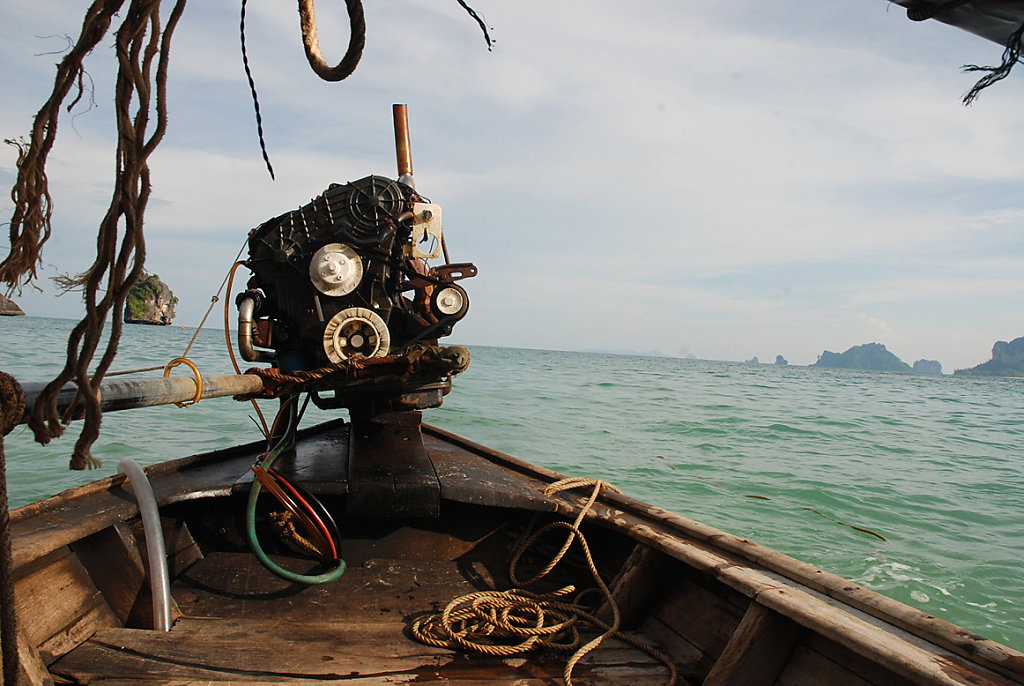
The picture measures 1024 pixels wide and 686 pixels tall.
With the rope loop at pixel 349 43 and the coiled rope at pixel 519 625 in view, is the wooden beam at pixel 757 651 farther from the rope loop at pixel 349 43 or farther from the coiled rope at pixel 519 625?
the rope loop at pixel 349 43

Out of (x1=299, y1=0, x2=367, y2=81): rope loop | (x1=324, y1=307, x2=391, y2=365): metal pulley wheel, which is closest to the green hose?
(x1=324, y1=307, x2=391, y2=365): metal pulley wheel

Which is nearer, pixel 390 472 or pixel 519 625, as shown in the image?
pixel 519 625

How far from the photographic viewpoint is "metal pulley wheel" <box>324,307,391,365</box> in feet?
11.0

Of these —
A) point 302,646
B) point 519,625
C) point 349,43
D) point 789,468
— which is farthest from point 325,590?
point 789,468

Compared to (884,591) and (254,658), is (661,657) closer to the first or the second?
(254,658)

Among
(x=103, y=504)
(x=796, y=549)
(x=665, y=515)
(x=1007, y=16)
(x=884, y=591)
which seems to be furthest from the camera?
(x=796, y=549)

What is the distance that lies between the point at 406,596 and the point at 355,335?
135 centimetres

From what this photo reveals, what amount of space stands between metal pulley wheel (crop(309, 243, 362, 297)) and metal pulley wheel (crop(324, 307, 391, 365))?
15 centimetres

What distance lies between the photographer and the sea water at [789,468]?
6.77 metres

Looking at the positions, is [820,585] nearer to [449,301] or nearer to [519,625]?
[519,625]

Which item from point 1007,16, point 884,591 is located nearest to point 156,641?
point 1007,16

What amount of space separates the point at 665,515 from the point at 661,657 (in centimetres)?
76

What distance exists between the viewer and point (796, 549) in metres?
7.22

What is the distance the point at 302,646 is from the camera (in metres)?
2.41
